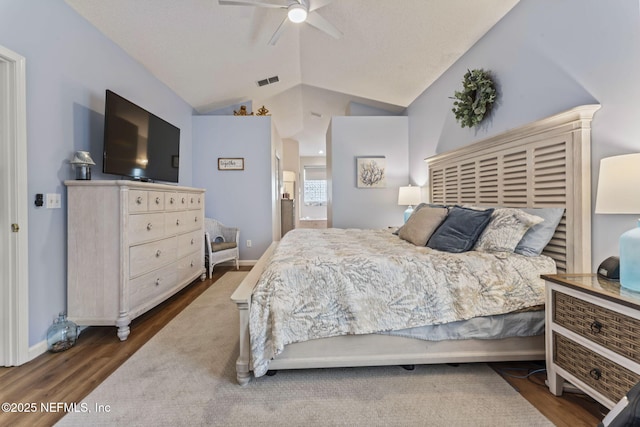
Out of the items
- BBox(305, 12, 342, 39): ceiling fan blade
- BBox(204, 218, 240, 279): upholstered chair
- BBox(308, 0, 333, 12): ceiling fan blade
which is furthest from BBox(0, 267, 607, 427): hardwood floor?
BBox(308, 0, 333, 12): ceiling fan blade

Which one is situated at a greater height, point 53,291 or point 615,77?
point 615,77

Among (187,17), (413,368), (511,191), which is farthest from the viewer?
(187,17)

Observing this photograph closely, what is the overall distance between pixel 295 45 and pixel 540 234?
349 centimetres

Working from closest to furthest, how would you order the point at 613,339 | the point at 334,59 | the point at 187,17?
the point at 613,339, the point at 187,17, the point at 334,59

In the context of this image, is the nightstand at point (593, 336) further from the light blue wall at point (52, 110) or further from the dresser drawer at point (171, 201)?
the light blue wall at point (52, 110)

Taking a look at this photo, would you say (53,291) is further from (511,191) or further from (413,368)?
(511,191)

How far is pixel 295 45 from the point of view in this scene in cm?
374

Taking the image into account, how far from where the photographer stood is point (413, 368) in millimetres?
1782

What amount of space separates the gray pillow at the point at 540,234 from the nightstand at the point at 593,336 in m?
0.39

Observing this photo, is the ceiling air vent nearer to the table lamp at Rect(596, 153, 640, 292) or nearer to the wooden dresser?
the wooden dresser

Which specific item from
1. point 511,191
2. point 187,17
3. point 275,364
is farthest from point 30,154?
point 511,191

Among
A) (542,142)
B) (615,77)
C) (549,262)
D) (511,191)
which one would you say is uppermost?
(615,77)

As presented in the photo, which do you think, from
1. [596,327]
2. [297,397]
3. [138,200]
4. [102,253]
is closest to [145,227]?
[138,200]

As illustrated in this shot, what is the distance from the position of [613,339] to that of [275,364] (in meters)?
1.62
